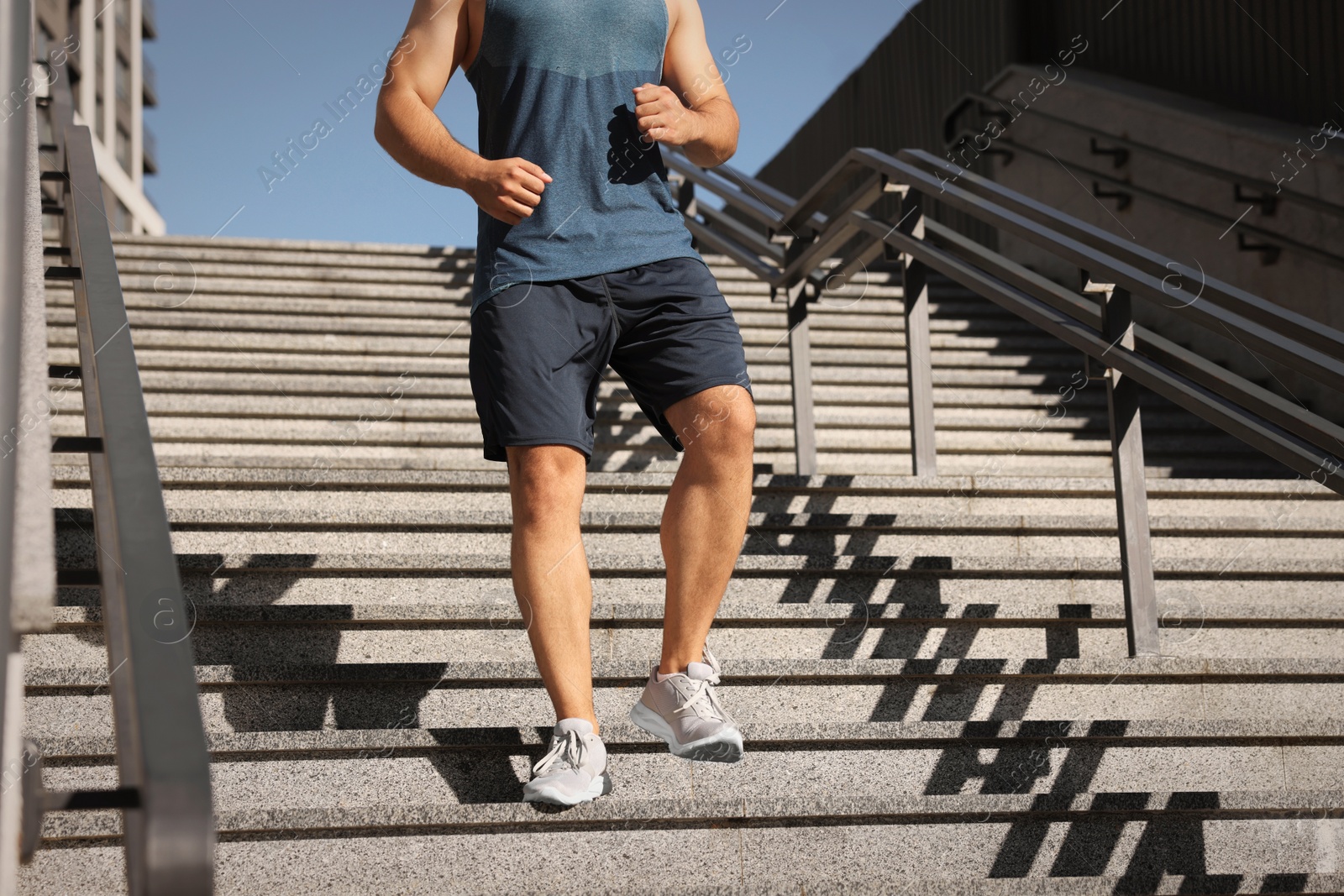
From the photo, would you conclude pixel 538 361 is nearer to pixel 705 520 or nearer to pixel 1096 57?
pixel 705 520

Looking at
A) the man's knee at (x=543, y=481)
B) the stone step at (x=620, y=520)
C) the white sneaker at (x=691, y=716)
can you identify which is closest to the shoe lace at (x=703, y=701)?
the white sneaker at (x=691, y=716)

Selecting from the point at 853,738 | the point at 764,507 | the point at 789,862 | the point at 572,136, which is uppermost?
the point at 572,136

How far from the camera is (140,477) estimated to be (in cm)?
102

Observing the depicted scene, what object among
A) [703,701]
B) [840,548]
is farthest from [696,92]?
[840,548]

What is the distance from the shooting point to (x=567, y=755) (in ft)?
6.09

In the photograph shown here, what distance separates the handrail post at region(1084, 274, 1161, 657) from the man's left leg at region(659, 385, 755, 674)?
1.01 metres

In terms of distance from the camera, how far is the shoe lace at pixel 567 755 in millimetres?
1850

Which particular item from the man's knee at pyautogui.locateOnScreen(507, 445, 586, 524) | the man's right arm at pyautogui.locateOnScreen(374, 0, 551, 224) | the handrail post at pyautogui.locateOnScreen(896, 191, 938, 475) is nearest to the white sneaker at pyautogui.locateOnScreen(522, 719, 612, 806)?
the man's knee at pyautogui.locateOnScreen(507, 445, 586, 524)

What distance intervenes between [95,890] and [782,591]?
1.57 m

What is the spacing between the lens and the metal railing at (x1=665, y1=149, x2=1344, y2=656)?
2266 mm

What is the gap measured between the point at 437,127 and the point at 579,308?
0.38 meters

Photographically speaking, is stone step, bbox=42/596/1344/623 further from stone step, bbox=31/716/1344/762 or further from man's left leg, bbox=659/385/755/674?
man's left leg, bbox=659/385/755/674

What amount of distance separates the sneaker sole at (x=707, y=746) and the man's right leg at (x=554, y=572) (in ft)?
0.43

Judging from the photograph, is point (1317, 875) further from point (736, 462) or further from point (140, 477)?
point (140, 477)
